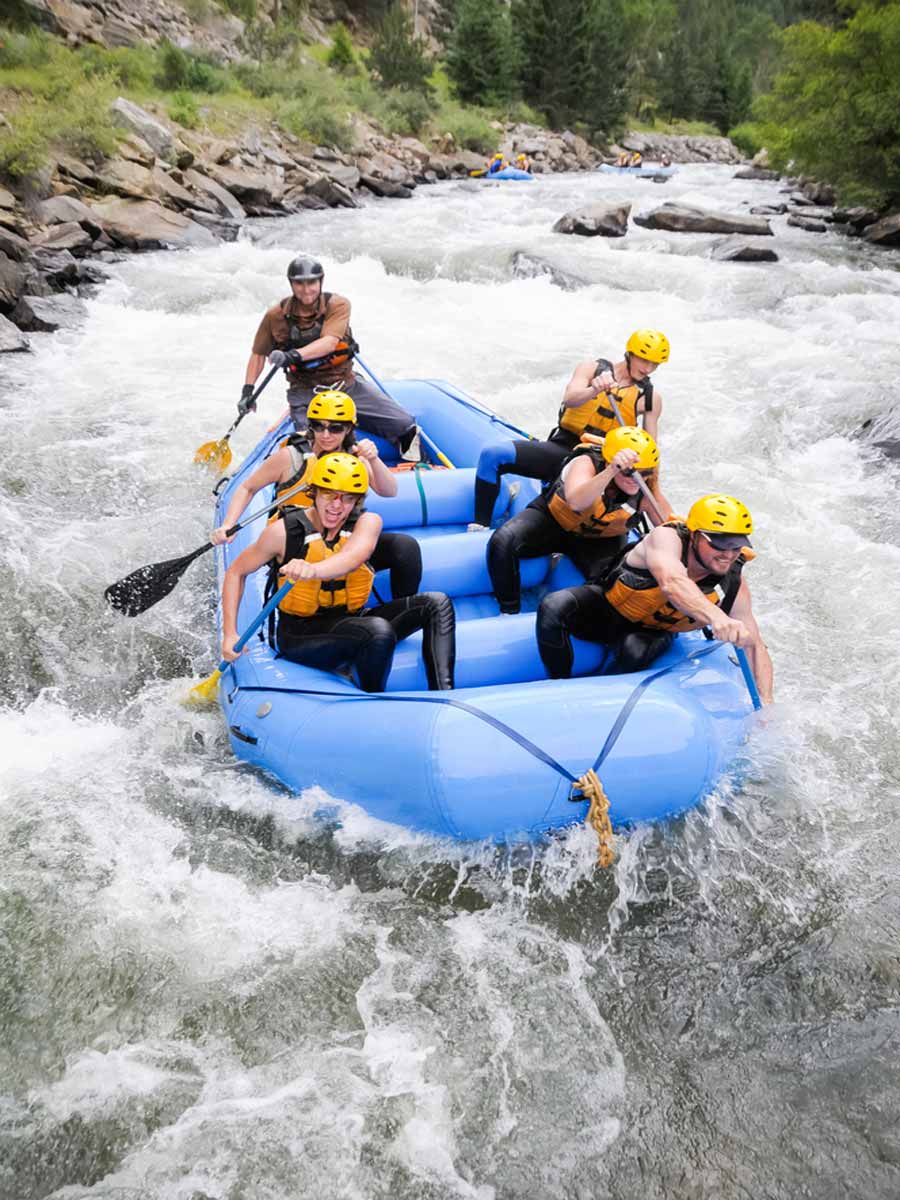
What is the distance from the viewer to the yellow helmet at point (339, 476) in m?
3.24

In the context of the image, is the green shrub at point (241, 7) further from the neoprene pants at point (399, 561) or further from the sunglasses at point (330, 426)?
the neoprene pants at point (399, 561)

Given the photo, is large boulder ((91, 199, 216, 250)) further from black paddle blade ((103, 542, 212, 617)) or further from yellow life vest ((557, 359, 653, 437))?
yellow life vest ((557, 359, 653, 437))

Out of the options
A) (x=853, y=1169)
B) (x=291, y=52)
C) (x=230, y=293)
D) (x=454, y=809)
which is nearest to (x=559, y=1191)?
(x=853, y=1169)

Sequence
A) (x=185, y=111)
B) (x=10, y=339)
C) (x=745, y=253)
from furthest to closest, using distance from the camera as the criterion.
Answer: (x=185, y=111) → (x=745, y=253) → (x=10, y=339)

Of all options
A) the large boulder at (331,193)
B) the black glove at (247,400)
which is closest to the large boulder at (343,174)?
the large boulder at (331,193)

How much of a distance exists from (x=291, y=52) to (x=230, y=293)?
19296 millimetres

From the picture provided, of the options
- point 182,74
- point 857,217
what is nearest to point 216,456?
point 857,217

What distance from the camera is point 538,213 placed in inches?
655

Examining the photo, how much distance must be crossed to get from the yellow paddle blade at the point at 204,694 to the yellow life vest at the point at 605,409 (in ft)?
7.07

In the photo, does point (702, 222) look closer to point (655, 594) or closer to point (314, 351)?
point (314, 351)

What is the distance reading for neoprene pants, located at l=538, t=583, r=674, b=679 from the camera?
11.4ft

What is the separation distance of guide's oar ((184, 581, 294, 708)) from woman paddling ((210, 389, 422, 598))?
0.39 m

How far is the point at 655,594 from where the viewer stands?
3.33 meters

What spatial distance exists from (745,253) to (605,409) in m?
9.12
